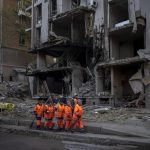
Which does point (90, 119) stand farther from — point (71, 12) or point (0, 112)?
point (71, 12)

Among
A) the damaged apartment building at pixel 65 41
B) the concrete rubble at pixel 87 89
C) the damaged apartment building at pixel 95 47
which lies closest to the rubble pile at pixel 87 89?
the concrete rubble at pixel 87 89

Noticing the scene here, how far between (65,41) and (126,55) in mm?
7059

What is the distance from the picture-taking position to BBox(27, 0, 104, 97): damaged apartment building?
111ft

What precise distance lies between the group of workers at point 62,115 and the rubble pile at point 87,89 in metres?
11.7

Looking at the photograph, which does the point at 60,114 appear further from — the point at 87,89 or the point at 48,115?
the point at 87,89

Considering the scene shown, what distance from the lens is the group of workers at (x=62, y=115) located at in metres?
17.0

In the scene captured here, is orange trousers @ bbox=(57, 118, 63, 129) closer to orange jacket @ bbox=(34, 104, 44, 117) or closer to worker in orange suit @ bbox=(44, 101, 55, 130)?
worker in orange suit @ bbox=(44, 101, 55, 130)

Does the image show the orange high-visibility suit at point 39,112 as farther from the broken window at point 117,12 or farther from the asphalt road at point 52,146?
the broken window at point 117,12

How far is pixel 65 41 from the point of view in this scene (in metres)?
35.8

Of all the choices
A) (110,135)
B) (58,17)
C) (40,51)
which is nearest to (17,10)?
(40,51)

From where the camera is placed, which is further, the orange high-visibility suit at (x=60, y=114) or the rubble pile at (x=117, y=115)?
the rubble pile at (x=117, y=115)

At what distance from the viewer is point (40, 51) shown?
41688 millimetres

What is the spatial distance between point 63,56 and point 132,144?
25.6 metres

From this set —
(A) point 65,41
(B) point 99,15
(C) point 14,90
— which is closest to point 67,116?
(B) point 99,15
